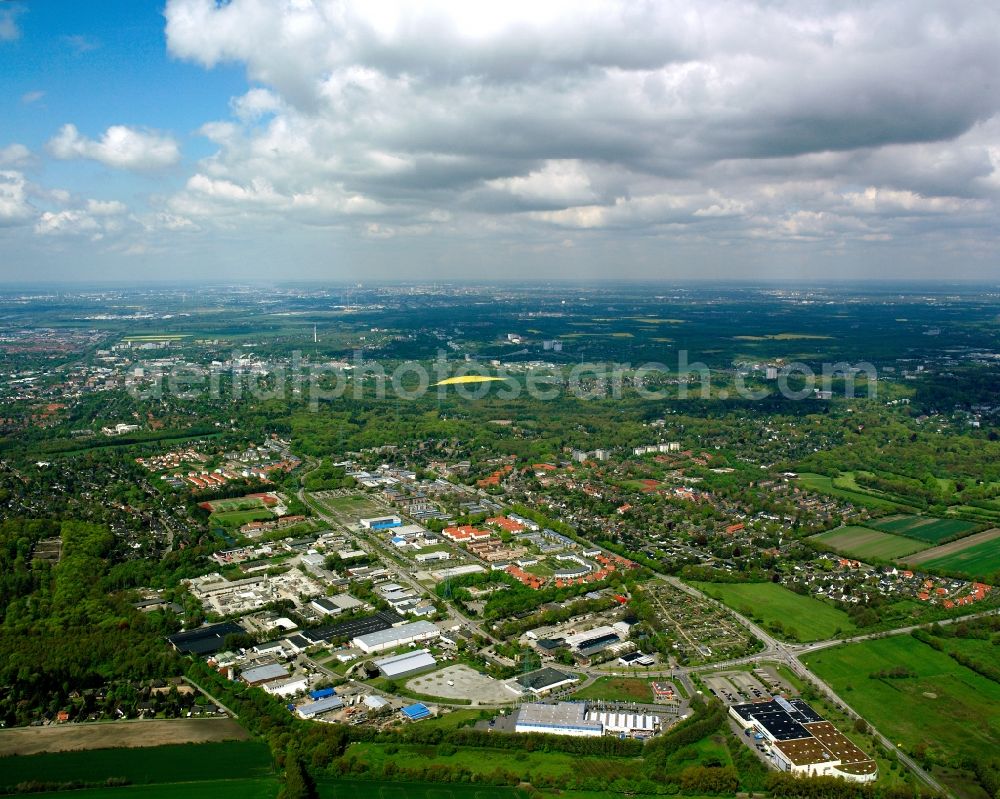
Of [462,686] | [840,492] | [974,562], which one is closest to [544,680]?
[462,686]

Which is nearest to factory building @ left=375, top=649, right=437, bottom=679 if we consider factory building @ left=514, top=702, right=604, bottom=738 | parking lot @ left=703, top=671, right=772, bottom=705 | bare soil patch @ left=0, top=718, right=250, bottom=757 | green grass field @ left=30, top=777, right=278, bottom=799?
factory building @ left=514, top=702, right=604, bottom=738

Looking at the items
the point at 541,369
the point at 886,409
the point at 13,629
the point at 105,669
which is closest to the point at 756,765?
the point at 105,669

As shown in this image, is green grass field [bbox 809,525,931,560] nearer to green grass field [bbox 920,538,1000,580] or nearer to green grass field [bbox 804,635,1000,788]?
green grass field [bbox 920,538,1000,580]

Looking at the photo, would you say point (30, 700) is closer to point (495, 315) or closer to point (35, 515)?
point (35, 515)

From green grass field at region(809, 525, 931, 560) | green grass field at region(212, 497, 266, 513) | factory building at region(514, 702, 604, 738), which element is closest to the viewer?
A: factory building at region(514, 702, 604, 738)

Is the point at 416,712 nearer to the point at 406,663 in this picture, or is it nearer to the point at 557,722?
the point at 406,663

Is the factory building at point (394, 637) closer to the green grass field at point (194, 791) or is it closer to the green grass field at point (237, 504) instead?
the green grass field at point (194, 791)
